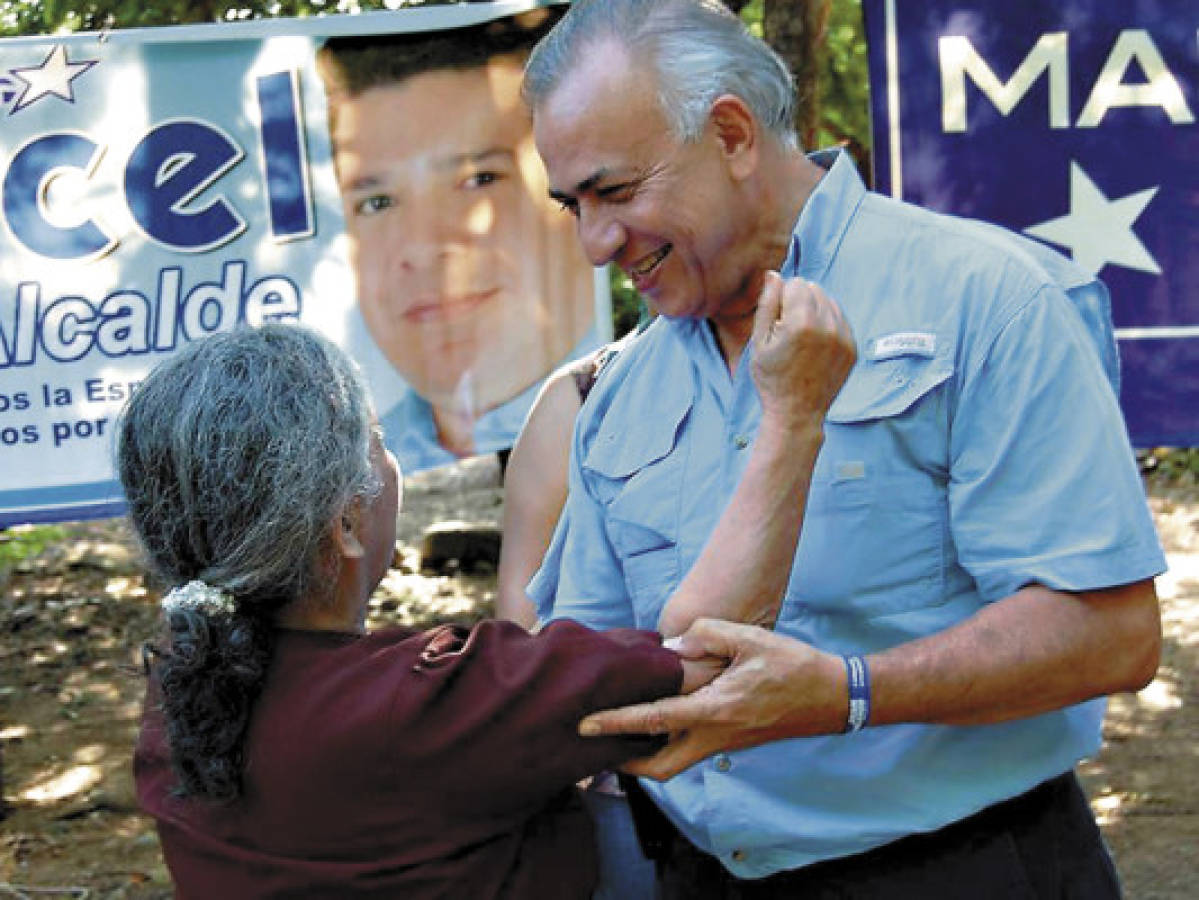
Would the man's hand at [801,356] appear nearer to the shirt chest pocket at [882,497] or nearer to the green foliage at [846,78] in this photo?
the shirt chest pocket at [882,497]

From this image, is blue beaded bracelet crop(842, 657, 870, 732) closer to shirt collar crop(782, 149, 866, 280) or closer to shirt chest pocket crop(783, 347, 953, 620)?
shirt chest pocket crop(783, 347, 953, 620)

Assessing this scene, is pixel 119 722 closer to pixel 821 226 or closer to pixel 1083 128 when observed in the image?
pixel 1083 128

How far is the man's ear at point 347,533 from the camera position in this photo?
6.78 feet

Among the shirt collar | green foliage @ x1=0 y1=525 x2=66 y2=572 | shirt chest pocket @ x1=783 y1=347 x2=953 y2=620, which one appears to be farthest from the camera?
green foliage @ x1=0 y1=525 x2=66 y2=572

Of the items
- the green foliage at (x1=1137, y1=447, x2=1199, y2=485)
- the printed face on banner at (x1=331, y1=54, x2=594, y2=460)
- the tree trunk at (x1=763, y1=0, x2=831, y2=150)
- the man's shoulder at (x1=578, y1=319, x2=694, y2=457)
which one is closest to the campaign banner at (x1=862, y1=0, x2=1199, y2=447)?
the tree trunk at (x1=763, y1=0, x2=831, y2=150)

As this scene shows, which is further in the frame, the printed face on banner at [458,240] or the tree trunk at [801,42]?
the tree trunk at [801,42]

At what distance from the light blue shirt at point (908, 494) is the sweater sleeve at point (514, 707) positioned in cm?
35

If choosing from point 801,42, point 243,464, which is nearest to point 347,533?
point 243,464

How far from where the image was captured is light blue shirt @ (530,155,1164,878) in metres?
2.08

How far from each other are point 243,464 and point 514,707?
1.45ft

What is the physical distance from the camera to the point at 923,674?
205cm

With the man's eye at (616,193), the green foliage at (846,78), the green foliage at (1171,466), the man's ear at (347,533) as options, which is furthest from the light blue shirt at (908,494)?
the green foliage at (1171,466)

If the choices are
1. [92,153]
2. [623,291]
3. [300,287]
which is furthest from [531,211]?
[623,291]

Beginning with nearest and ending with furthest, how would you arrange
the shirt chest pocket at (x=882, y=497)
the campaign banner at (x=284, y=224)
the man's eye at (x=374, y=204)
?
the shirt chest pocket at (x=882, y=497), the campaign banner at (x=284, y=224), the man's eye at (x=374, y=204)
